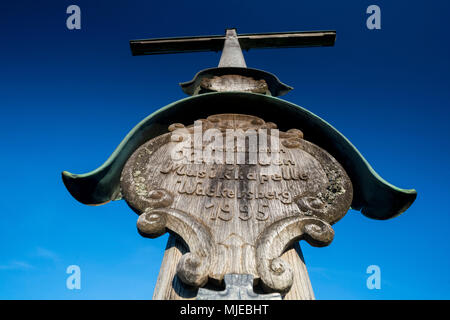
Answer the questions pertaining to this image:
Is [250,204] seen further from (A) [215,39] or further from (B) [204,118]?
(A) [215,39]

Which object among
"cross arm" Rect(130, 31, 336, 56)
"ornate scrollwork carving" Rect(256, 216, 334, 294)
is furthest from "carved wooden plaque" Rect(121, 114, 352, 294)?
"cross arm" Rect(130, 31, 336, 56)

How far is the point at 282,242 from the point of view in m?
1.47

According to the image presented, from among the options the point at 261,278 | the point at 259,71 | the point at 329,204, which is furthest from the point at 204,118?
the point at 261,278

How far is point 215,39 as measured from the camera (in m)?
4.24

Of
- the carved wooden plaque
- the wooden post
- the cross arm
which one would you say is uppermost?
the cross arm

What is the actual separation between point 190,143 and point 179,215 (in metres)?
0.64

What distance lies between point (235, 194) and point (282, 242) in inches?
15.7

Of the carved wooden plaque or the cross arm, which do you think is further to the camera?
the cross arm

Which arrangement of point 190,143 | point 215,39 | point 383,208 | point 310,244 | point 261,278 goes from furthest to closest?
1. point 215,39
2. point 190,143
3. point 383,208
4. point 310,244
5. point 261,278

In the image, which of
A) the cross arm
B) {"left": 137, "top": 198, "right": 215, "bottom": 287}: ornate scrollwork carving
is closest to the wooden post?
{"left": 137, "top": 198, "right": 215, "bottom": 287}: ornate scrollwork carving

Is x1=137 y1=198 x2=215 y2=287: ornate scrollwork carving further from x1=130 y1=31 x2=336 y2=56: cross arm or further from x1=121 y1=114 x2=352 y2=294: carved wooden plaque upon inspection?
x1=130 y1=31 x2=336 y2=56: cross arm

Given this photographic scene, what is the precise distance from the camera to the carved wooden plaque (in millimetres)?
1408

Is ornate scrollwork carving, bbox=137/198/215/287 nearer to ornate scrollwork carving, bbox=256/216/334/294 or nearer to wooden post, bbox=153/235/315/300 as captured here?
wooden post, bbox=153/235/315/300

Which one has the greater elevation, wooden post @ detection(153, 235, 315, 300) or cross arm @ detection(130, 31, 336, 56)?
cross arm @ detection(130, 31, 336, 56)
